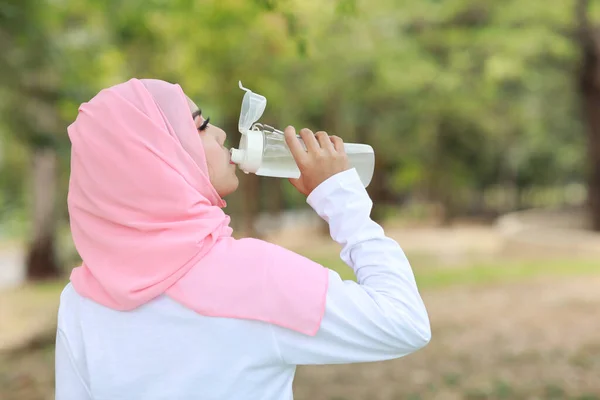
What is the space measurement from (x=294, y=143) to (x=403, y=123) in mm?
24884

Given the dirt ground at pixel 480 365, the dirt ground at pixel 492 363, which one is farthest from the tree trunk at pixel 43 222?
the dirt ground at pixel 492 363

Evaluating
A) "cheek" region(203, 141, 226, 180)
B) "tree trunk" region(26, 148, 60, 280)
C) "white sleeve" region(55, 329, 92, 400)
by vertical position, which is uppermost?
"cheek" region(203, 141, 226, 180)

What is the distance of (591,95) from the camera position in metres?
17.7

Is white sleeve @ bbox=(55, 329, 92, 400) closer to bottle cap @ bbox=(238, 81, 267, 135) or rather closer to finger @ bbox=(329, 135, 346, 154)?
bottle cap @ bbox=(238, 81, 267, 135)

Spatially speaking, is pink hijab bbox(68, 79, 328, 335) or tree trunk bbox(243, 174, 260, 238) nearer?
pink hijab bbox(68, 79, 328, 335)

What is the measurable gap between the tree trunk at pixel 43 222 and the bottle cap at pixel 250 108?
1454 centimetres

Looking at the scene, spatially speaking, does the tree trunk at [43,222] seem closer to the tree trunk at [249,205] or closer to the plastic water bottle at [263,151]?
the tree trunk at [249,205]

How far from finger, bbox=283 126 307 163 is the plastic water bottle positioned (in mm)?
71

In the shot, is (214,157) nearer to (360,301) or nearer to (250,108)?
(250,108)

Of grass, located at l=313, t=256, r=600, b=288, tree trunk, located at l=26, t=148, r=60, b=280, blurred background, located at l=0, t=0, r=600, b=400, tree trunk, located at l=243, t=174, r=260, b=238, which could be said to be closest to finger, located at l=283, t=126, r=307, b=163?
blurred background, located at l=0, t=0, r=600, b=400

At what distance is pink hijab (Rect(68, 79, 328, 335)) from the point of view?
1440mm

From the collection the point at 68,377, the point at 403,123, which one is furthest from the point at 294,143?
the point at 403,123

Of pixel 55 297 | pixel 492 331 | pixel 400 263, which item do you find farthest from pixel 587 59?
pixel 400 263

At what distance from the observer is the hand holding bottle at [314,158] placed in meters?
1.61
